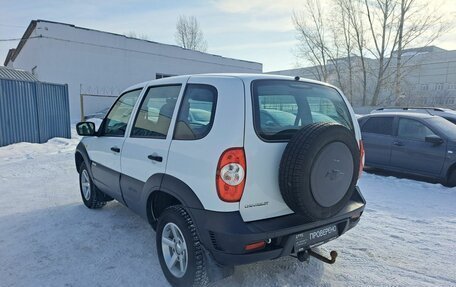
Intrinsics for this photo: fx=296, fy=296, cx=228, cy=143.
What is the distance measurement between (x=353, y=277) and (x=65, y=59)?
22.2m

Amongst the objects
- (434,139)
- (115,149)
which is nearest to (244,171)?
(115,149)

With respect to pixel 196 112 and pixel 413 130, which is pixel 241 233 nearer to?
pixel 196 112

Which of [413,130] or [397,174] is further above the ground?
[413,130]

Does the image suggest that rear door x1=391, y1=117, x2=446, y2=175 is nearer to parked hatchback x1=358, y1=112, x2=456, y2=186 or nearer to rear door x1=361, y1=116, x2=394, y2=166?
parked hatchback x1=358, y1=112, x2=456, y2=186

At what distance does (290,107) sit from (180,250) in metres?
1.61

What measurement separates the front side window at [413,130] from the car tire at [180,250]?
5851 millimetres

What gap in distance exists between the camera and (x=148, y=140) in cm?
294

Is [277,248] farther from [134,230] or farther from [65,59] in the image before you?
[65,59]

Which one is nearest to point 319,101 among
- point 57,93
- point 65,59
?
point 57,93

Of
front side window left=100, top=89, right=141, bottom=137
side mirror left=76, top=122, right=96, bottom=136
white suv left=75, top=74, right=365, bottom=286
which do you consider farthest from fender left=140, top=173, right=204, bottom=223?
side mirror left=76, top=122, right=96, bottom=136

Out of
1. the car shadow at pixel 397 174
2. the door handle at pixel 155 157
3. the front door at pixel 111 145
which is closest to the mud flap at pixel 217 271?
the door handle at pixel 155 157

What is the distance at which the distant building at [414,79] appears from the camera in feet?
97.7

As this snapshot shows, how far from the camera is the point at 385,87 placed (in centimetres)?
3016

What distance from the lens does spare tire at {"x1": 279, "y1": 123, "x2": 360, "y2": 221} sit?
86.4 inches
